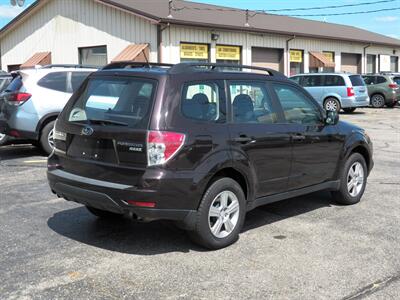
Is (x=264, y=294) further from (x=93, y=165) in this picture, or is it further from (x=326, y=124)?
(x=326, y=124)

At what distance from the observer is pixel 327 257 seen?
474cm

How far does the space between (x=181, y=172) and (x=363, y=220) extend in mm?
2589

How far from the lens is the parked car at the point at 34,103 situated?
9.71 m

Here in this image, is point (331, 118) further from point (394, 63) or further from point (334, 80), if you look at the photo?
point (394, 63)

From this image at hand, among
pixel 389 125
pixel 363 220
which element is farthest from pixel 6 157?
pixel 389 125

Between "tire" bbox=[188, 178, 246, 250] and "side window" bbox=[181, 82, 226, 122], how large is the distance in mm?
627

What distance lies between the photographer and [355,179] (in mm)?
6781

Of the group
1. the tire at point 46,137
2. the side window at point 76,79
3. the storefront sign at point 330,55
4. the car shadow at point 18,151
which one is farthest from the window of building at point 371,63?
the tire at point 46,137

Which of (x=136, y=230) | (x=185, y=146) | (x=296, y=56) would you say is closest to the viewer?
(x=185, y=146)

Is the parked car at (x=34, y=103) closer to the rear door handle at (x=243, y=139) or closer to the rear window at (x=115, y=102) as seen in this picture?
the rear window at (x=115, y=102)

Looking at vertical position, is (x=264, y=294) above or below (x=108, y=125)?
below

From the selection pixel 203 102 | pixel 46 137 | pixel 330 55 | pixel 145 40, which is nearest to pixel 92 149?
pixel 203 102

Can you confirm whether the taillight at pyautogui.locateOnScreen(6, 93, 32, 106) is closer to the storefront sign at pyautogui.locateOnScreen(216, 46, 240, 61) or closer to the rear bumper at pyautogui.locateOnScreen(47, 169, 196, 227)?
the rear bumper at pyautogui.locateOnScreen(47, 169, 196, 227)

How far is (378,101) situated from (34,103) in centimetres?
2031
